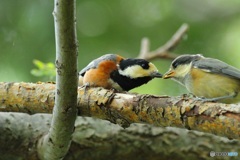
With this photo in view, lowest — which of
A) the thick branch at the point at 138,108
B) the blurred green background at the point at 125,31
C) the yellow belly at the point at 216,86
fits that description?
the thick branch at the point at 138,108

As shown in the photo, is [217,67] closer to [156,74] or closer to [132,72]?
[156,74]

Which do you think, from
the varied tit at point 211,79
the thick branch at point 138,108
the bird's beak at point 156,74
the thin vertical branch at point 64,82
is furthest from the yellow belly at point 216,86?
the thin vertical branch at point 64,82

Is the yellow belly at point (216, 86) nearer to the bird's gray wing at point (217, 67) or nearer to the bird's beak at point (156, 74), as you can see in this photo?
the bird's gray wing at point (217, 67)

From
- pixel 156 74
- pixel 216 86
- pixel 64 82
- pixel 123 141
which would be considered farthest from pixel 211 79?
pixel 64 82

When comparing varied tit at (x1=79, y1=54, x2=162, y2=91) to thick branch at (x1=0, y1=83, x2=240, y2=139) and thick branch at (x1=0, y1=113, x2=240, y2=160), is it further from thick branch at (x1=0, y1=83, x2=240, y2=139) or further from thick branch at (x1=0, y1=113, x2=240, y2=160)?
thick branch at (x1=0, y1=83, x2=240, y2=139)

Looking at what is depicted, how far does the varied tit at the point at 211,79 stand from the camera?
298 centimetres

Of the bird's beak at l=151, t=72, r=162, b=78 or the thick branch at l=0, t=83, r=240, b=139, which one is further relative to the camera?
the bird's beak at l=151, t=72, r=162, b=78

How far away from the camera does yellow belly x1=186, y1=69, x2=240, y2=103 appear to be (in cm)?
298

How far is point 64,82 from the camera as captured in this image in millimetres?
2359

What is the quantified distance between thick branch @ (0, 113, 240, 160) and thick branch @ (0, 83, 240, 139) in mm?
292

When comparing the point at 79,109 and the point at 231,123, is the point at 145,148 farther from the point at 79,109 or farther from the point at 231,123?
the point at 231,123

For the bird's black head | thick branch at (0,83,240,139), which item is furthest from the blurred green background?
thick branch at (0,83,240,139)

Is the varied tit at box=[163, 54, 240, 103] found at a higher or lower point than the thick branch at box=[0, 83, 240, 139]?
higher

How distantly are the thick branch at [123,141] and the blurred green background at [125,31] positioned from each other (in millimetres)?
1312
